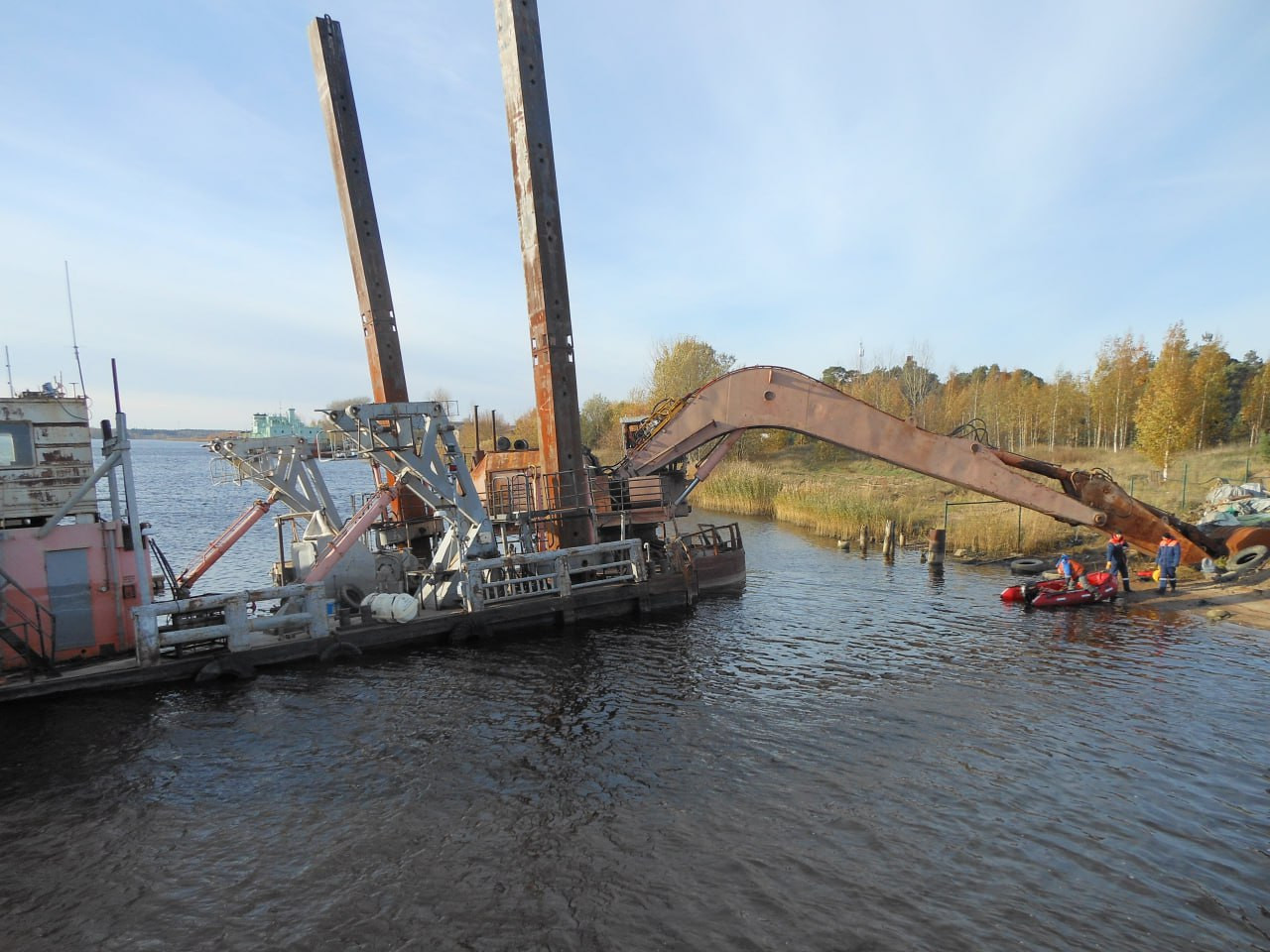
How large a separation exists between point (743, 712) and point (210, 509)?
4889 cm

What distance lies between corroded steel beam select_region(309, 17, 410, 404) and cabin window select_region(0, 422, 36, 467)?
8.61 m

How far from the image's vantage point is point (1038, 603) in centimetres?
1827

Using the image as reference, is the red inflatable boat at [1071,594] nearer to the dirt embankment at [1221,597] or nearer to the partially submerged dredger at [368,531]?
the dirt embankment at [1221,597]

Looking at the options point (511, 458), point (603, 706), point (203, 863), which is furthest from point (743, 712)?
point (511, 458)

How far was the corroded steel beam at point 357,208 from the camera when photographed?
2045cm

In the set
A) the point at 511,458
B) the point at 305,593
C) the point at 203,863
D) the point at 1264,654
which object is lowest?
the point at 1264,654

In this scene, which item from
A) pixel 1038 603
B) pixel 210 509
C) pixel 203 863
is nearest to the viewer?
pixel 203 863

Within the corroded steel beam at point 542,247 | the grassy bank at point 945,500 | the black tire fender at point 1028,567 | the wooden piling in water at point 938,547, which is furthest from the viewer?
the grassy bank at point 945,500

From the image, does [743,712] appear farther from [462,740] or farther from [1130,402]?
[1130,402]

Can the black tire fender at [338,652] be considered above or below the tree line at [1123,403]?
below

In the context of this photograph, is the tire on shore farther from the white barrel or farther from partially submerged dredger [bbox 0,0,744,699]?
the white barrel

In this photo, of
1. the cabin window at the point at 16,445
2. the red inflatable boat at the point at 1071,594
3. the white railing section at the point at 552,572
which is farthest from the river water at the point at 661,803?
the cabin window at the point at 16,445

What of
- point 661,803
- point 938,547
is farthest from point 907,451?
point 661,803

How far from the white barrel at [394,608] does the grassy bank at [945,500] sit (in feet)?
62.7
